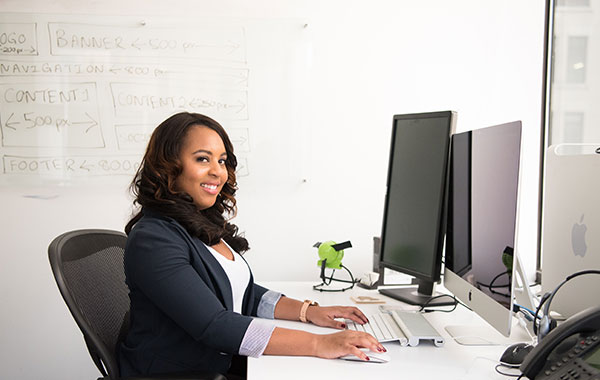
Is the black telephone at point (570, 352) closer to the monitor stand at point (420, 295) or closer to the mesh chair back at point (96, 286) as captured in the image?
the monitor stand at point (420, 295)

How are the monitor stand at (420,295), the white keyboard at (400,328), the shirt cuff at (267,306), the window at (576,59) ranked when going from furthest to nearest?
the window at (576,59) → the monitor stand at (420,295) → the shirt cuff at (267,306) → the white keyboard at (400,328)

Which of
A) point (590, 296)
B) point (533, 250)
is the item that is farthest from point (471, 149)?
point (533, 250)

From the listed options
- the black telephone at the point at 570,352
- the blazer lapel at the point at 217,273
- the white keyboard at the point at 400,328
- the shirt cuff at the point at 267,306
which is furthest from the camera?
the shirt cuff at the point at 267,306

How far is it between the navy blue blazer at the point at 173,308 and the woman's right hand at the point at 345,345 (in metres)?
0.19

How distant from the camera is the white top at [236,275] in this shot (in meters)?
1.57

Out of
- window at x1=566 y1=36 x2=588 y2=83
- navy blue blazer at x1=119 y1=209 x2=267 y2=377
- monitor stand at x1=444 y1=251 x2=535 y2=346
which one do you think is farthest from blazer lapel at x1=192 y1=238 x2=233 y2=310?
window at x1=566 y1=36 x2=588 y2=83

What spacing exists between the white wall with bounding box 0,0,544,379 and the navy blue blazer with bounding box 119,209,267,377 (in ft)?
4.52

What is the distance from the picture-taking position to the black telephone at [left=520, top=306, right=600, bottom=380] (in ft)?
2.88

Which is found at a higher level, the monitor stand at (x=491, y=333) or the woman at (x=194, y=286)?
the woman at (x=194, y=286)

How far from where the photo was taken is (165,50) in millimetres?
2756

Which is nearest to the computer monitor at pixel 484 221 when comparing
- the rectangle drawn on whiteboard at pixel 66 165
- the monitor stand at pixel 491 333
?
the monitor stand at pixel 491 333

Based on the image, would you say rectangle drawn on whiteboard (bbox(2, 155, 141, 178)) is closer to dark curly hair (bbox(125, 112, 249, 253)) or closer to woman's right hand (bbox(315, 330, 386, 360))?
dark curly hair (bbox(125, 112, 249, 253))

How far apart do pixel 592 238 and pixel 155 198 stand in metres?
1.19

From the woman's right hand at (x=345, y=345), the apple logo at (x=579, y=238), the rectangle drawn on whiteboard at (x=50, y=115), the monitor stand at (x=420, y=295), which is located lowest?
the monitor stand at (x=420, y=295)
